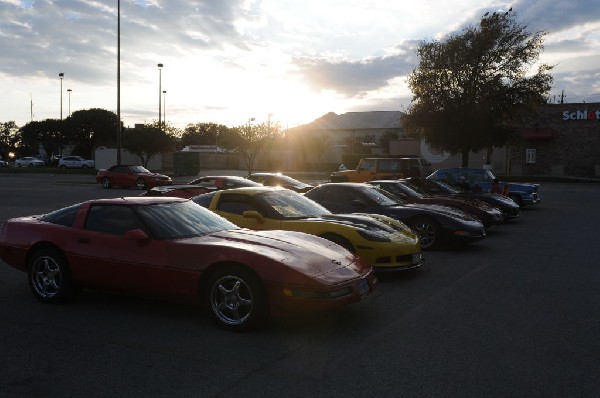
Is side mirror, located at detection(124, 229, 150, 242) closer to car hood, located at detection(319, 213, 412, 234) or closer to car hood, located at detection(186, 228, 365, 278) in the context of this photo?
car hood, located at detection(186, 228, 365, 278)

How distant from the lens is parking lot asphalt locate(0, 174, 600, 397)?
411 centimetres

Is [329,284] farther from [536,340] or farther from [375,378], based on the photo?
[536,340]

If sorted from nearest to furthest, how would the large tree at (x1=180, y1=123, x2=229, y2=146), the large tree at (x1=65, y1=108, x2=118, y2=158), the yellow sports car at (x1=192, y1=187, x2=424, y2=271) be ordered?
the yellow sports car at (x1=192, y1=187, x2=424, y2=271), the large tree at (x1=65, y1=108, x2=118, y2=158), the large tree at (x1=180, y1=123, x2=229, y2=146)

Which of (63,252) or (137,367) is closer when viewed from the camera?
(137,367)

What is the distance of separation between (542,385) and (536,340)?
3.87ft

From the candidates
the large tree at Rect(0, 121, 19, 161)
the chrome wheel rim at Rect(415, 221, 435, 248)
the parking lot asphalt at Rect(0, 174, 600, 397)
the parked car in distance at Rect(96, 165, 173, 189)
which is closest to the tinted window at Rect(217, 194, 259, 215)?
the parking lot asphalt at Rect(0, 174, 600, 397)

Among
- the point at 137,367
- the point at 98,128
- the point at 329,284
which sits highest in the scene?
the point at 98,128

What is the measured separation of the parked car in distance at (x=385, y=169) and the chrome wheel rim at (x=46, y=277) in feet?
61.0

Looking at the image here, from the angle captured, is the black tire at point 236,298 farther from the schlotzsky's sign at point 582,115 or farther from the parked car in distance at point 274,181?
the schlotzsky's sign at point 582,115

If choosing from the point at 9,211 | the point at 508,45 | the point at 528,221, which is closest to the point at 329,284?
the point at 528,221

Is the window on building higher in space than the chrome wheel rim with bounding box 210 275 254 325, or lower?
higher

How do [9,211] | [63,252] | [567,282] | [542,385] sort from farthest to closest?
[9,211]
[567,282]
[63,252]
[542,385]

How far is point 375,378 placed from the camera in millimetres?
4262

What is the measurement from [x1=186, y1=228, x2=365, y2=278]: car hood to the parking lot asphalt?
595 millimetres
